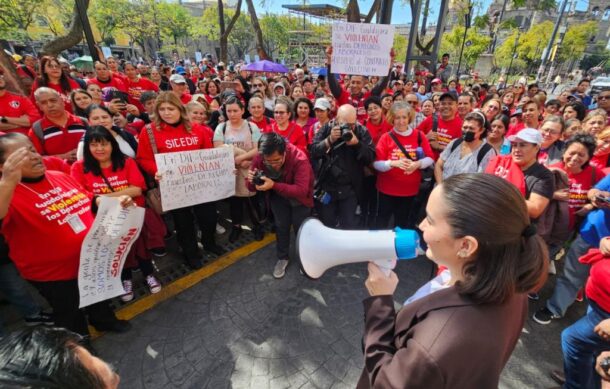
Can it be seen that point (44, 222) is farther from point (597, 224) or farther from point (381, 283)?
Answer: point (597, 224)

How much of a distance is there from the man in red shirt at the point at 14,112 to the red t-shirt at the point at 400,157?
465cm

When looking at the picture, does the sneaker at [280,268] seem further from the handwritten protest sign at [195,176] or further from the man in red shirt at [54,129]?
the man in red shirt at [54,129]

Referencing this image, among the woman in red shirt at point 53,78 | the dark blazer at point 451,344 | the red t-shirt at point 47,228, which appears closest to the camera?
the dark blazer at point 451,344

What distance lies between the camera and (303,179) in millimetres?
3352

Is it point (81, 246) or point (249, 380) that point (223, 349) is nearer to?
point (249, 380)

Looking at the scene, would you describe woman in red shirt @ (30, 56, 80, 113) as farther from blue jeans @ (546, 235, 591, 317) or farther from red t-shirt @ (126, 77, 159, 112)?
blue jeans @ (546, 235, 591, 317)

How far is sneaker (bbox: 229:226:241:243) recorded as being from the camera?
429 cm

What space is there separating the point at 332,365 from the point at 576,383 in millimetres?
1750

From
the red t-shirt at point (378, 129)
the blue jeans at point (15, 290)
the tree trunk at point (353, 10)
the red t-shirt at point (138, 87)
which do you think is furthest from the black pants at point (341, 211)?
the tree trunk at point (353, 10)

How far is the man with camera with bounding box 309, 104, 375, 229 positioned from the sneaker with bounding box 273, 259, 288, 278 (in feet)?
2.69

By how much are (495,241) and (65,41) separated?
350 inches

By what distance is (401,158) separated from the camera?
365 cm

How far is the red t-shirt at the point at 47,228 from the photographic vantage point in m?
2.06

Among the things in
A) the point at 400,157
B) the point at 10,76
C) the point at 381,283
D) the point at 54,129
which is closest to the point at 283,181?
the point at 400,157
